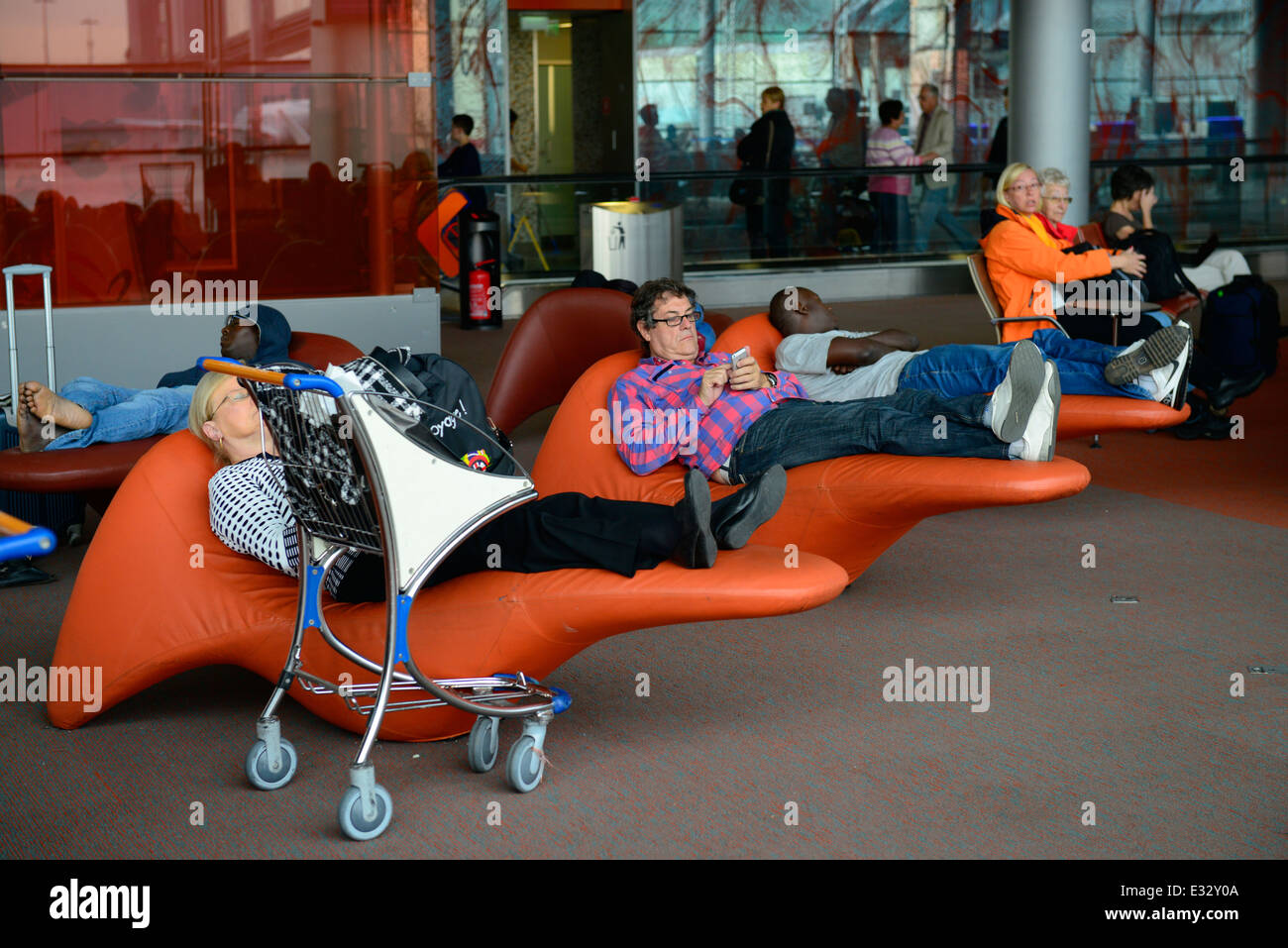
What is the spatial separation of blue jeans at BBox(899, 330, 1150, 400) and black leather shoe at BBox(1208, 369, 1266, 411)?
2420 mm

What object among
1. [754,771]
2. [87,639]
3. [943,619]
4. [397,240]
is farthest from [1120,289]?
[87,639]

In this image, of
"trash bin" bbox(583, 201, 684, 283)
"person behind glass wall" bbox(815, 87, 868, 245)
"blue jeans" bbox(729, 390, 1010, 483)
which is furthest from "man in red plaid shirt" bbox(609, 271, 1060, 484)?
"person behind glass wall" bbox(815, 87, 868, 245)

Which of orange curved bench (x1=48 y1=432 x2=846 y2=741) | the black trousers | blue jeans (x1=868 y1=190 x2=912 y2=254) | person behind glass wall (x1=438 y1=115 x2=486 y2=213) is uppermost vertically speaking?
person behind glass wall (x1=438 y1=115 x2=486 y2=213)

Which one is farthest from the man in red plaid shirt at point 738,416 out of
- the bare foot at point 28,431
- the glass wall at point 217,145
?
the glass wall at point 217,145

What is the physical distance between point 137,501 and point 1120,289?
5369 millimetres

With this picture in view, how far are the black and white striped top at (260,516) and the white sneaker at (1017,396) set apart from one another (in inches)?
76.1

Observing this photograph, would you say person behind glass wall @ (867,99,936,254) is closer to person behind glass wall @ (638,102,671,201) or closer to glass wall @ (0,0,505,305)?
person behind glass wall @ (638,102,671,201)

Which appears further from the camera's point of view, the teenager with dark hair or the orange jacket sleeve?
the teenager with dark hair

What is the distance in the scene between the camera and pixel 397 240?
9.38 metres

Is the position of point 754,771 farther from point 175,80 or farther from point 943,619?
point 175,80

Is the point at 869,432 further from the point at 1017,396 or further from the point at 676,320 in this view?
the point at 676,320

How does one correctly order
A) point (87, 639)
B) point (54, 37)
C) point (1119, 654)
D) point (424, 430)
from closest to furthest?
1. point (424, 430)
2. point (87, 639)
3. point (1119, 654)
4. point (54, 37)

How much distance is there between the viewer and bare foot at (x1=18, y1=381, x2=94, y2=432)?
213 inches

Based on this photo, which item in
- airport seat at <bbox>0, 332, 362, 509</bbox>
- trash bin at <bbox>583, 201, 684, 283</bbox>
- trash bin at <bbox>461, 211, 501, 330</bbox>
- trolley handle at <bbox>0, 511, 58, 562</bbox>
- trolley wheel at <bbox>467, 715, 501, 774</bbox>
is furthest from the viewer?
trash bin at <bbox>461, 211, 501, 330</bbox>
